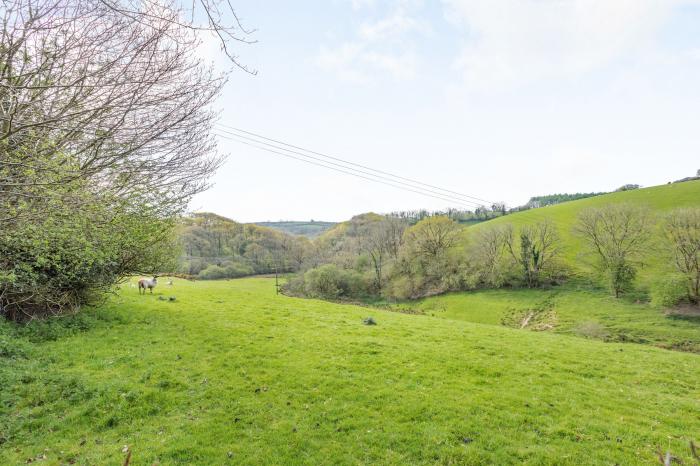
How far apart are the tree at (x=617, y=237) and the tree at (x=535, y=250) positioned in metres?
4.21

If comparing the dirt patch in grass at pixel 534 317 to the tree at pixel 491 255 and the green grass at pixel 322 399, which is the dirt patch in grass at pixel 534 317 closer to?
the tree at pixel 491 255

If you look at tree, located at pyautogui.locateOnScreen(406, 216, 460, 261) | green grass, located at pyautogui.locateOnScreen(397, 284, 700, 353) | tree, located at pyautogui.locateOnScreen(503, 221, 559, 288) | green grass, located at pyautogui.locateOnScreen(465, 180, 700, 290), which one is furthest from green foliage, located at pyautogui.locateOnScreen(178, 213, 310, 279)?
green grass, located at pyautogui.locateOnScreen(465, 180, 700, 290)

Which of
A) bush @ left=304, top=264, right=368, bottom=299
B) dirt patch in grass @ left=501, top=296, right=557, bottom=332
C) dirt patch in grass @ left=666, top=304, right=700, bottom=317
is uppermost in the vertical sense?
bush @ left=304, top=264, right=368, bottom=299

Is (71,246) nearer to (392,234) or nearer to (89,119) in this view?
(89,119)

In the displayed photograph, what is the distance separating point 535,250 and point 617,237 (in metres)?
10.4

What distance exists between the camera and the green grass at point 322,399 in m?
7.03

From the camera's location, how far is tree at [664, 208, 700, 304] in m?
33.5

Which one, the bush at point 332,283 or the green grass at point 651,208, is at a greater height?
the green grass at point 651,208

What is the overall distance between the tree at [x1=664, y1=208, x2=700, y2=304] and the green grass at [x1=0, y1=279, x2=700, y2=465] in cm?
2630

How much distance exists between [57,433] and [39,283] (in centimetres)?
791

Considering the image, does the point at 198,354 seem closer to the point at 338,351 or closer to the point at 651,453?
the point at 338,351

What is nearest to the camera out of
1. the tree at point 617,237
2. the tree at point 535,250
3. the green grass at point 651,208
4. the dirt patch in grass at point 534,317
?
the dirt patch in grass at point 534,317

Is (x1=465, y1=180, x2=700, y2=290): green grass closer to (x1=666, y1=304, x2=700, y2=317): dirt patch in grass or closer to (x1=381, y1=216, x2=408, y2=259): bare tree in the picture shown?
(x1=666, y1=304, x2=700, y2=317): dirt patch in grass

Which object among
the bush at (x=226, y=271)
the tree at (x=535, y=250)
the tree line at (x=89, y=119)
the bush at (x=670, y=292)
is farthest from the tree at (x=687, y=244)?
the bush at (x=226, y=271)
